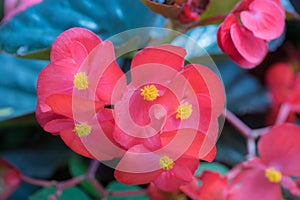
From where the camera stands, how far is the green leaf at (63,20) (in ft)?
2.25

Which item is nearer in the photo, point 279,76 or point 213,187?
point 213,187

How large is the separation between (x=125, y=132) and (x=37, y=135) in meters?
0.42

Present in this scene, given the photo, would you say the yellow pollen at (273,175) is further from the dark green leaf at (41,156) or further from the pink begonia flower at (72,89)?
the dark green leaf at (41,156)

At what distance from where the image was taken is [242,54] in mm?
575

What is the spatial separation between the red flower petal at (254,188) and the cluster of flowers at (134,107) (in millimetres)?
144

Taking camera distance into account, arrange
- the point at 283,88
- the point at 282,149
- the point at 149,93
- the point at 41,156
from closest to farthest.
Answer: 1. the point at 149,93
2. the point at 282,149
3. the point at 41,156
4. the point at 283,88

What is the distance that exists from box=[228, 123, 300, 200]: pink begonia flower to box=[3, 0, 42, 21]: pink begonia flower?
39 cm

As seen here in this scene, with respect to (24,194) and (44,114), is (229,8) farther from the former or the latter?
(24,194)

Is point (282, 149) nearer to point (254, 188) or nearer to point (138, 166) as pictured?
point (254, 188)

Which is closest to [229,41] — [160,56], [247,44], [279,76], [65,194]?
[247,44]

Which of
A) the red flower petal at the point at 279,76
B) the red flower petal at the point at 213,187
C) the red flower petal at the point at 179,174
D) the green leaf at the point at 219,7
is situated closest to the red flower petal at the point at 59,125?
the red flower petal at the point at 179,174

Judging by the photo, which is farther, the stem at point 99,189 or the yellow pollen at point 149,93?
the stem at point 99,189

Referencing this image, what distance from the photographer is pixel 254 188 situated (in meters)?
0.64

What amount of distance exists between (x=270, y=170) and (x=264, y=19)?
192mm
